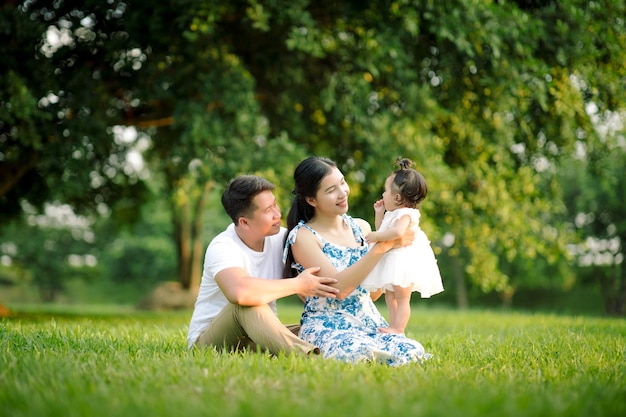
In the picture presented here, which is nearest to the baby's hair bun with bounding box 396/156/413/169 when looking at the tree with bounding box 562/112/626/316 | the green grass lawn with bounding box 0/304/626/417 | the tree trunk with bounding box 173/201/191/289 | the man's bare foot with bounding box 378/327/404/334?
the man's bare foot with bounding box 378/327/404/334

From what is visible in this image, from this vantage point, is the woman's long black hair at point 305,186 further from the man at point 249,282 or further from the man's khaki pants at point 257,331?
the man's khaki pants at point 257,331

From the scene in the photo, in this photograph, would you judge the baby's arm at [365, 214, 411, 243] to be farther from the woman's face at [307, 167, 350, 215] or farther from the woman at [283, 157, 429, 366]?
the woman's face at [307, 167, 350, 215]

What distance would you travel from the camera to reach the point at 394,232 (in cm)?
466

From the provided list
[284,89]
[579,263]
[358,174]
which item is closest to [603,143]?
[358,174]

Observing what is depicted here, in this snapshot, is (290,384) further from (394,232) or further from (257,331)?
(394,232)

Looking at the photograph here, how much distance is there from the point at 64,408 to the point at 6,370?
42.4 inches

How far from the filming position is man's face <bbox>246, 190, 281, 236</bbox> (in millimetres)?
4801

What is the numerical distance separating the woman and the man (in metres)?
0.15

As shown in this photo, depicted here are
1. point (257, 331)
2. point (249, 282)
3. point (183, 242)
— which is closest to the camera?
point (249, 282)

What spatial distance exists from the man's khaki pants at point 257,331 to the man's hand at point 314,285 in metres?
0.29

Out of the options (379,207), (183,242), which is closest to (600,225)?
(183,242)

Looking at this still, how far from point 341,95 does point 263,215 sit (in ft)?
21.6

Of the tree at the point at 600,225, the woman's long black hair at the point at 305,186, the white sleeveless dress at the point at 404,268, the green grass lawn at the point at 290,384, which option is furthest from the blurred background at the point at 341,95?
the tree at the point at 600,225

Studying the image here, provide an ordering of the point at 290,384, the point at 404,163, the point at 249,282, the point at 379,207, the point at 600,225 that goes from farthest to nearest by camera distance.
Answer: the point at 600,225
the point at 379,207
the point at 404,163
the point at 249,282
the point at 290,384
